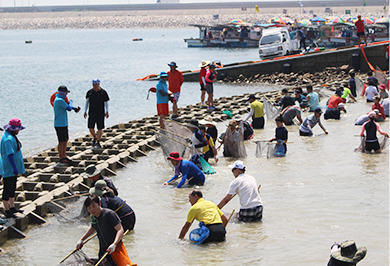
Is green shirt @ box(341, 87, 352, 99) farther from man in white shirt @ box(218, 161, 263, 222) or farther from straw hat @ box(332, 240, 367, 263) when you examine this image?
straw hat @ box(332, 240, 367, 263)

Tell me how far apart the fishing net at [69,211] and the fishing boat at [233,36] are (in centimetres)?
7730

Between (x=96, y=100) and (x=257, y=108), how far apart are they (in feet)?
20.1

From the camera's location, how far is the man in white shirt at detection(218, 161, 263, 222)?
9055 millimetres

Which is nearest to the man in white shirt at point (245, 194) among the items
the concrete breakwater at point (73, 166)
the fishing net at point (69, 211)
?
the fishing net at point (69, 211)

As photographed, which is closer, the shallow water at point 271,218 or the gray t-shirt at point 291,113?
the shallow water at point 271,218

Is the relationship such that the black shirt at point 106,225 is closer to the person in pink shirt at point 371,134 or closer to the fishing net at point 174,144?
the fishing net at point 174,144

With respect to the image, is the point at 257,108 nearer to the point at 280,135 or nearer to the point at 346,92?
the point at 280,135

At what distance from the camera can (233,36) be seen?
87.2m

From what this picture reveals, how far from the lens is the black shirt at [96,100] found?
559 inches

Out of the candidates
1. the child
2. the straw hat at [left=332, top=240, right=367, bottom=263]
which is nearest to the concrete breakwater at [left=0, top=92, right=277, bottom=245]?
the child

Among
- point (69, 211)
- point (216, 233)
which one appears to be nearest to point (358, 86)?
point (216, 233)

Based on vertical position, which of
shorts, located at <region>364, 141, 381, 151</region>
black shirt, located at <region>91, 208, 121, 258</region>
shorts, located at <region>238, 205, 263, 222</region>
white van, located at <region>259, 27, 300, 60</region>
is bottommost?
shorts, located at <region>238, 205, 263, 222</region>

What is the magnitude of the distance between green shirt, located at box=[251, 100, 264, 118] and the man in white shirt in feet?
27.6

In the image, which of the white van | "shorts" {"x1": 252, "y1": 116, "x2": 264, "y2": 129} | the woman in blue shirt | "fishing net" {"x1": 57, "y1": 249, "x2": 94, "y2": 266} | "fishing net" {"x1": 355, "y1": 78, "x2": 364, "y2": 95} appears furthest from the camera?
the white van
